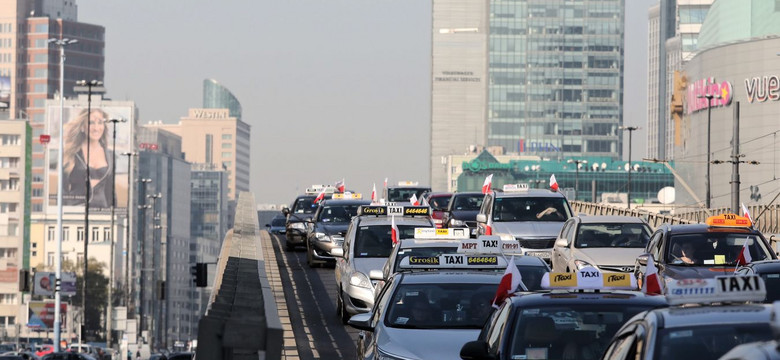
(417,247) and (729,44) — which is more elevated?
(729,44)

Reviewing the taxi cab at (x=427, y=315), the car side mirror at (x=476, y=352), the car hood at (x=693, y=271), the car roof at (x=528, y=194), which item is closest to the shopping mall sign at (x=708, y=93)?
the car roof at (x=528, y=194)

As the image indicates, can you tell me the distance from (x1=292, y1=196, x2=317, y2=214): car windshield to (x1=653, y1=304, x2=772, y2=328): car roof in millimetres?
38456

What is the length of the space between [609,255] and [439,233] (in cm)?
384

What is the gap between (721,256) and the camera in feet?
66.8

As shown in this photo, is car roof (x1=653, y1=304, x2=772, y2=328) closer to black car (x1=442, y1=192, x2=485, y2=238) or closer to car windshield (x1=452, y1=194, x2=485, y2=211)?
black car (x1=442, y1=192, x2=485, y2=238)

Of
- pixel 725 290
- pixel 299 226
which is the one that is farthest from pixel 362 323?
pixel 299 226

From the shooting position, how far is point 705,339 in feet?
24.2

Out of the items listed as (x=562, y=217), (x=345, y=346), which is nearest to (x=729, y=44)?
(x=562, y=217)

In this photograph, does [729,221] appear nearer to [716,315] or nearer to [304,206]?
[716,315]

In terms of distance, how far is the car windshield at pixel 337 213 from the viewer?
3650cm

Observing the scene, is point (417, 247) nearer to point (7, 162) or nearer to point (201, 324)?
point (201, 324)

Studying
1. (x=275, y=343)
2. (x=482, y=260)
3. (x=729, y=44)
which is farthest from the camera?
(x=729, y=44)

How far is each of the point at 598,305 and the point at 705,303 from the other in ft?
8.98

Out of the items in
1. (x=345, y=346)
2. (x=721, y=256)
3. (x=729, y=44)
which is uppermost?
(x=729, y=44)
